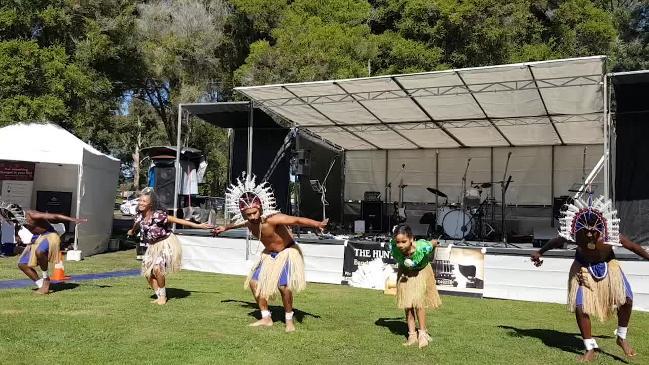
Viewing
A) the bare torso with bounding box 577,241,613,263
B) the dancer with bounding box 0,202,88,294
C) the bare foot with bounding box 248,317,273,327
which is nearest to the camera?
the bare torso with bounding box 577,241,613,263

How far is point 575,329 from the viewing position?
6.90 meters

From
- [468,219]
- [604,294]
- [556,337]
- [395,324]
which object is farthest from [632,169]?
[395,324]

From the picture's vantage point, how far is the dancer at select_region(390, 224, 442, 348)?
565 cm

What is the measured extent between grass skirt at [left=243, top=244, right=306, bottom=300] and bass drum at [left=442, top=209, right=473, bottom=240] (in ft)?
25.7

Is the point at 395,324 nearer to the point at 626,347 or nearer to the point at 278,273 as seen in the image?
the point at 278,273

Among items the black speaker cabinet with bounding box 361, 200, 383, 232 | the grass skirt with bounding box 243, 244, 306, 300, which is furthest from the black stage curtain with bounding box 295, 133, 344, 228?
the grass skirt with bounding box 243, 244, 306, 300

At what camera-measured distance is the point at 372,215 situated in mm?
14641

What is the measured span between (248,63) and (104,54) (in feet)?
17.5

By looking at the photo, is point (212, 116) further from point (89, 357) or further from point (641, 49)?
point (641, 49)

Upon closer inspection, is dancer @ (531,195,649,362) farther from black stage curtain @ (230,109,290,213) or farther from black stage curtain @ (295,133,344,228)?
black stage curtain @ (295,133,344,228)

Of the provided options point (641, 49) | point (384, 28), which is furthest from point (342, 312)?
point (641, 49)

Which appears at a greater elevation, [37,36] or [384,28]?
[384,28]

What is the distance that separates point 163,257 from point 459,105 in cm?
640

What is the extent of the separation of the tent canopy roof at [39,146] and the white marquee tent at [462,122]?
15.6 ft
